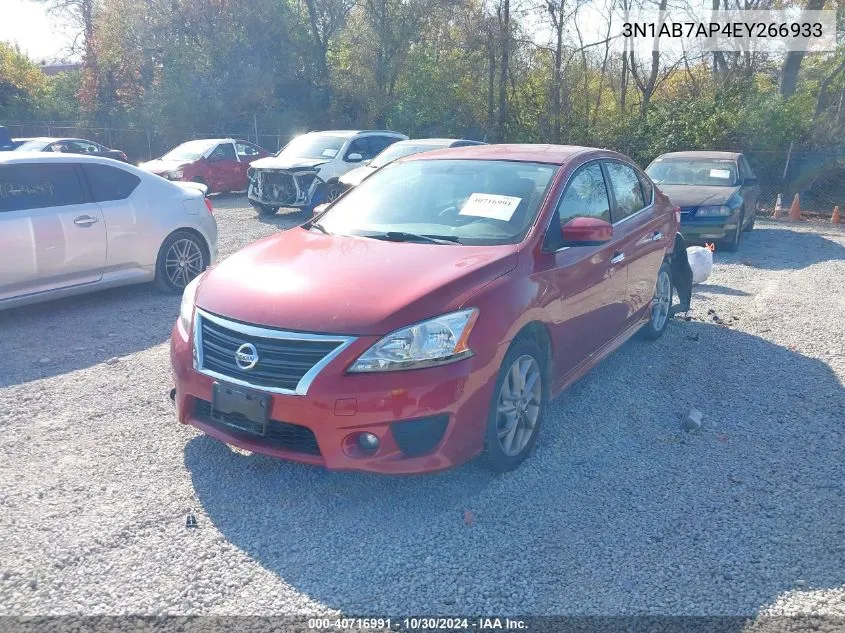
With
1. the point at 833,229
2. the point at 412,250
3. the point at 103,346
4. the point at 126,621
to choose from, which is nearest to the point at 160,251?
the point at 103,346

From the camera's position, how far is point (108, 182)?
24.7 feet

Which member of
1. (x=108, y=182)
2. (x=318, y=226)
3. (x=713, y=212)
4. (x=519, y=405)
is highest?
(x=108, y=182)

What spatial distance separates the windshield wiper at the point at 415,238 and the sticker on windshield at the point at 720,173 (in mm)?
9613

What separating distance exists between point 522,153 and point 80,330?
4373mm

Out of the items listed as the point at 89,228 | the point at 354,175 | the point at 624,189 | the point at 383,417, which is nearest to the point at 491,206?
the point at 624,189

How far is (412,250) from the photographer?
13.9 feet

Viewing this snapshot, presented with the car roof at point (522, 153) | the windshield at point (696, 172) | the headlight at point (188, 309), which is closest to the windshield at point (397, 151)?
the windshield at point (696, 172)

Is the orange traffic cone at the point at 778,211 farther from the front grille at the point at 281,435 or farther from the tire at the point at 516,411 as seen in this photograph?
the front grille at the point at 281,435

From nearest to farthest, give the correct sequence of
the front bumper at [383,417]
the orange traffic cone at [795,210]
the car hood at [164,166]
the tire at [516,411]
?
the front bumper at [383,417]
the tire at [516,411]
the orange traffic cone at [795,210]
the car hood at [164,166]

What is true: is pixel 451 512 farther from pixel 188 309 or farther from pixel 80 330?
pixel 80 330

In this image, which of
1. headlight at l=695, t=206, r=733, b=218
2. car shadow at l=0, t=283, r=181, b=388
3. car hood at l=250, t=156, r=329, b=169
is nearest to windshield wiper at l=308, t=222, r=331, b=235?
car shadow at l=0, t=283, r=181, b=388

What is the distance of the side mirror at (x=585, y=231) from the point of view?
Answer: 4.39 meters

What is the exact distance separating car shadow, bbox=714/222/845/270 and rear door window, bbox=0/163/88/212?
8.60 meters

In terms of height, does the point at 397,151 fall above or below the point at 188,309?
above
